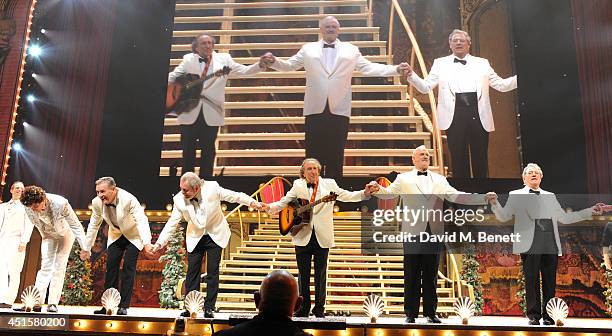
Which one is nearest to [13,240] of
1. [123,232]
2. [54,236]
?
[54,236]

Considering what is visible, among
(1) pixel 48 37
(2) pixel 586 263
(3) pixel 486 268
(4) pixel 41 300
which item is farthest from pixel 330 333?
(1) pixel 48 37

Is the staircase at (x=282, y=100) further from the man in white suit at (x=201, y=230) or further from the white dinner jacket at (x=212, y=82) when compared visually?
the man in white suit at (x=201, y=230)

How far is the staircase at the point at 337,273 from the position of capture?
23.5ft

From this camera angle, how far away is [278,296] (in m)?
2.38

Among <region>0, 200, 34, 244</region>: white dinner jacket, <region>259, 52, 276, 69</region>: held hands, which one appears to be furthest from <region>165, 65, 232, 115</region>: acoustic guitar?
<region>0, 200, 34, 244</region>: white dinner jacket

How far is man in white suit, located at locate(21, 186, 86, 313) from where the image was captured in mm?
6008

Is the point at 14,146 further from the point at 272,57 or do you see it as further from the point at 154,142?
the point at 272,57

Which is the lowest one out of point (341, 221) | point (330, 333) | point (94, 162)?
point (330, 333)

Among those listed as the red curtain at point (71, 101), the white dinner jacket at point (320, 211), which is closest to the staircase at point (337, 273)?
the white dinner jacket at point (320, 211)

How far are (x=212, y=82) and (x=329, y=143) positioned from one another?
2.15 metres

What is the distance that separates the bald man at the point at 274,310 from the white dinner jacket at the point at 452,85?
6865mm

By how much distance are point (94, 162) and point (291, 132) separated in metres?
3.40

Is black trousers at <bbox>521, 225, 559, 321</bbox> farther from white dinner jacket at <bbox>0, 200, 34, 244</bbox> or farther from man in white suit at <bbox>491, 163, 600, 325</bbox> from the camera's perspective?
white dinner jacket at <bbox>0, 200, 34, 244</bbox>

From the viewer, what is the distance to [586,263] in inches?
349
